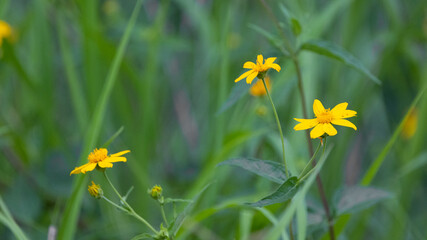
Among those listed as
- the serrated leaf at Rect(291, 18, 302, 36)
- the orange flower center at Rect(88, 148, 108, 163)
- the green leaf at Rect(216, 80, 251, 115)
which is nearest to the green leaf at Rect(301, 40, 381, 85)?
the serrated leaf at Rect(291, 18, 302, 36)

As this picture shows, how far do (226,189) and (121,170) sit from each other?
0.94 feet

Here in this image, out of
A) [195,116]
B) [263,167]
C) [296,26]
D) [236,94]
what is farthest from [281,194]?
[195,116]

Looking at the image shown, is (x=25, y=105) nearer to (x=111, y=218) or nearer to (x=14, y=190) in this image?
(x=14, y=190)

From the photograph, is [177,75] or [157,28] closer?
[157,28]

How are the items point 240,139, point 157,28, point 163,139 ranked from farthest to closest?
point 163,139, point 157,28, point 240,139

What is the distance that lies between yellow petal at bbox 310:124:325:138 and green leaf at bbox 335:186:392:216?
0.25m

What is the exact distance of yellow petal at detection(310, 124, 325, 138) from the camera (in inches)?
19.5

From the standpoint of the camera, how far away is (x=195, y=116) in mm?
1756

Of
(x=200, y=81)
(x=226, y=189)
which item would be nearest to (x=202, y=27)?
(x=200, y=81)

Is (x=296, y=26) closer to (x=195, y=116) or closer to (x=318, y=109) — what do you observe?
(x=318, y=109)

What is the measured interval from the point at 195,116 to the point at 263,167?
1.20 meters

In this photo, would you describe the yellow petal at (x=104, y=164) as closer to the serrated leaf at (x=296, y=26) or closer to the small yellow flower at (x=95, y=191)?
the small yellow flower at (x=95, y=191)

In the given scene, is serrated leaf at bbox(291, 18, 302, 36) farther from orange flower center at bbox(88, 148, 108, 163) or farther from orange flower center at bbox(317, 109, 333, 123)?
orange flower center at bbox(88, 148, 108, 163)

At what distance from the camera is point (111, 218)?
3.51 feet
